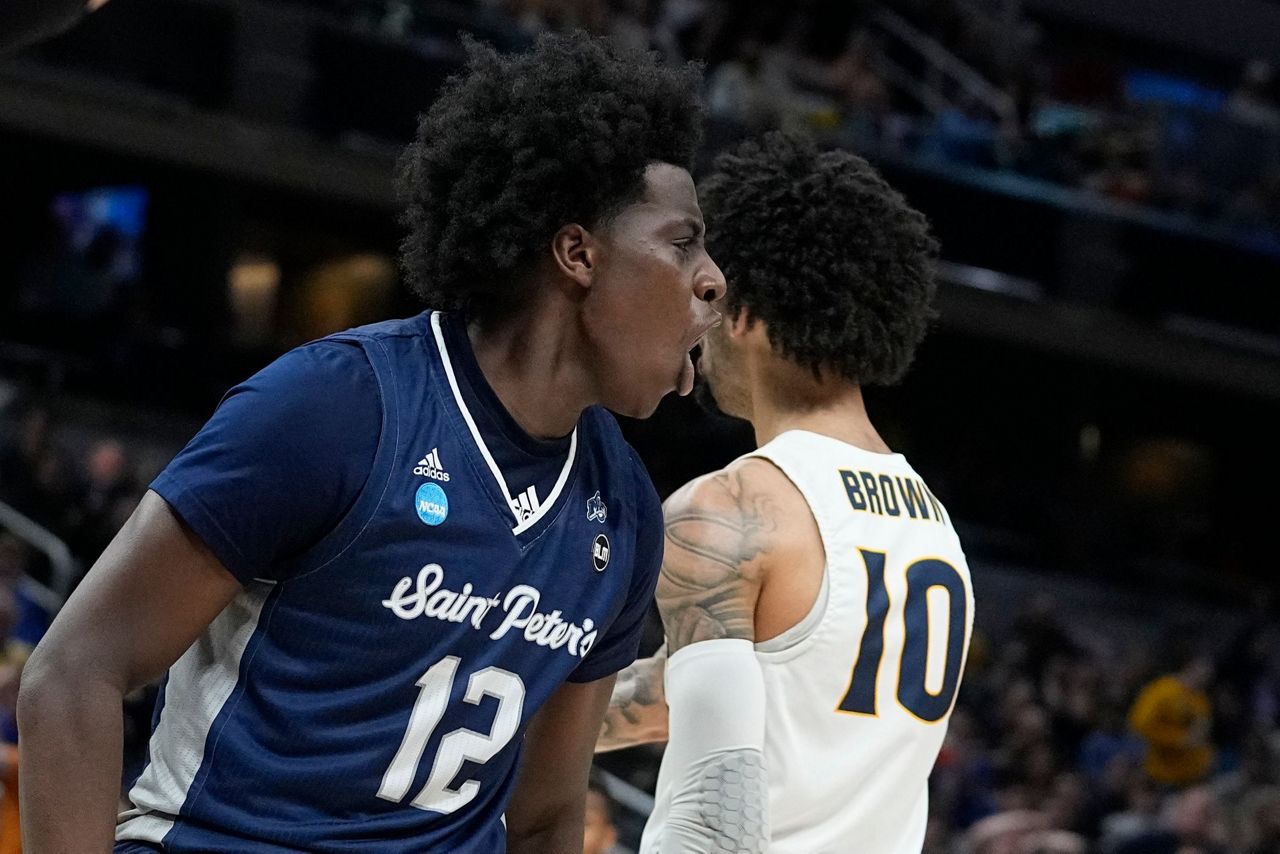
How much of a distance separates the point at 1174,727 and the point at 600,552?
9.05 m

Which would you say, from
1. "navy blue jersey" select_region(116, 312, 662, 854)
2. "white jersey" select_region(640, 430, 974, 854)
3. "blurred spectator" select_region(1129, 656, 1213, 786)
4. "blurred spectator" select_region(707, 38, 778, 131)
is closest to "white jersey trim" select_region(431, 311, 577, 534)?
"navy blue jersey" select_region(116, 312, 662, 854)

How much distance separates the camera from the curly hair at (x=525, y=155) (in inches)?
78.8

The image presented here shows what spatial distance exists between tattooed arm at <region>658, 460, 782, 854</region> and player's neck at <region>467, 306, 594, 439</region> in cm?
68

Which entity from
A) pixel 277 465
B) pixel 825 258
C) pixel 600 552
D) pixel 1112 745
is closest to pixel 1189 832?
pixel 1112 745

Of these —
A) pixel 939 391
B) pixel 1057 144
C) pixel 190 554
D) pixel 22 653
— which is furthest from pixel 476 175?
pixel 939 391

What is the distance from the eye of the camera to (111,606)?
1.72 metres

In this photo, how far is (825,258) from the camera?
2918 mm

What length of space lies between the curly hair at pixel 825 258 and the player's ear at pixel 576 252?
907mm

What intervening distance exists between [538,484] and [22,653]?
5254 mm

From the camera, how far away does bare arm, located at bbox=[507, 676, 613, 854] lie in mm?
2250

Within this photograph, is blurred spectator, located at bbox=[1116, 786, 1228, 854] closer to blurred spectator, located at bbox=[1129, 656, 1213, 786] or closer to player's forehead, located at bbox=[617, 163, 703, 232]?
blurred spectator, located at bbox=[1129, 656, 1213, 786]

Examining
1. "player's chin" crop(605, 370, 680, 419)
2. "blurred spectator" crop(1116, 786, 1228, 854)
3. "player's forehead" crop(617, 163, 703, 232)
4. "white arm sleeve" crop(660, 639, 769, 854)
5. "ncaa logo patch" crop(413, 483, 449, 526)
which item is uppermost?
"player's forehead" crop(617, 163, 703, 232)

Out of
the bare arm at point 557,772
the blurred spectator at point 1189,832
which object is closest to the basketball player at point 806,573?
the bare arm at point 557,772

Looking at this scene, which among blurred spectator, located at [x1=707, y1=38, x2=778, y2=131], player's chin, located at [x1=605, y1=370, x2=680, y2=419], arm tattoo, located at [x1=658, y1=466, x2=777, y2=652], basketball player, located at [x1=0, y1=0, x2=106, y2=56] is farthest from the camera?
blurred spectator, located at [x1=707, y1=38, x2=778, y2=131]
